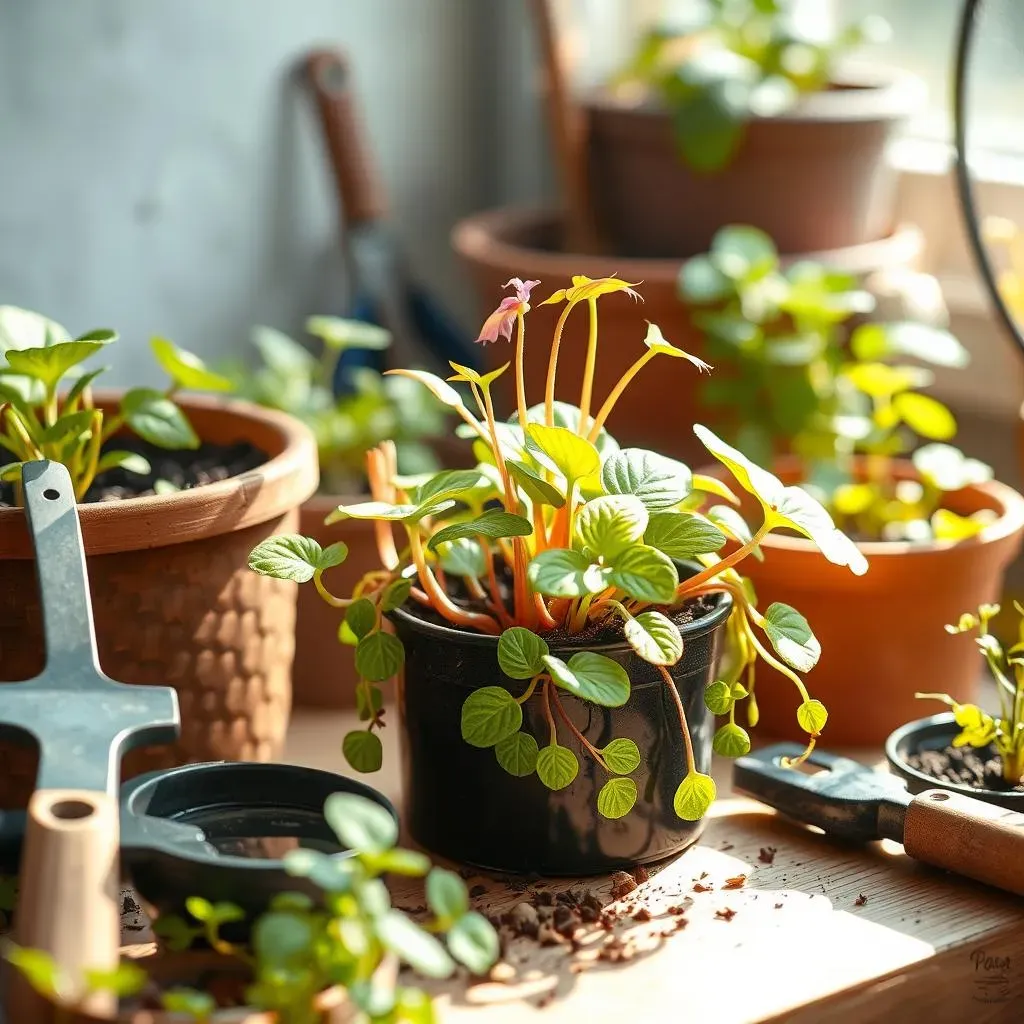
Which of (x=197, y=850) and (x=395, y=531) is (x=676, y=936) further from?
(x=395, y=531)

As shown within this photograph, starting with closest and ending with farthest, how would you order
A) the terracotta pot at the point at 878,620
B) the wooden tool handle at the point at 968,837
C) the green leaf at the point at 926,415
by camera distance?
the wooden tool handle at the point at 968,837 < the terracotta pot at the point at 878,620 < the green leaf at the point at 926,415

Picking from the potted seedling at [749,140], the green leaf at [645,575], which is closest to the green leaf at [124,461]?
the green leaf at [645,575]

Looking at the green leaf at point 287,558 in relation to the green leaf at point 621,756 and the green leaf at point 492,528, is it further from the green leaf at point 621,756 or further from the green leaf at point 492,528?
the green leaf at point 621,756

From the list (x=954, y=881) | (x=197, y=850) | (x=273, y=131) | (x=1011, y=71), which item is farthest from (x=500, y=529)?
(x=273, y=131)

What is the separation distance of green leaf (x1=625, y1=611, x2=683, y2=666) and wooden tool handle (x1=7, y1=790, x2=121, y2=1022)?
252 mm

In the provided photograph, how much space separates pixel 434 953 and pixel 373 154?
3.66 ft

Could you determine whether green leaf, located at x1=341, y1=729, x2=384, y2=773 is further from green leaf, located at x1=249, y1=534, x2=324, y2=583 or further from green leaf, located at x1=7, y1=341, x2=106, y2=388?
green leaf, located at x1=7, y1=341, x2=106, y2=388

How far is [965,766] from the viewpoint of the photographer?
91 centimetres

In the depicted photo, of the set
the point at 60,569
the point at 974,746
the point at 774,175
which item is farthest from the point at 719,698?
the point at 774,175

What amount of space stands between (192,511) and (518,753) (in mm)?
226

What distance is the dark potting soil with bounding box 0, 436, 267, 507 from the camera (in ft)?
3.10

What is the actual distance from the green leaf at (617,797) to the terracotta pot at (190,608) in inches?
9.6

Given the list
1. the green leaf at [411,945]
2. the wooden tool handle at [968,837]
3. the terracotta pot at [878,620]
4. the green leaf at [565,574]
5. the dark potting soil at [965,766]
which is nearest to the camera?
the green leaf at [411,945]

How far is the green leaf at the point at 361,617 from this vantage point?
2.66 feet
